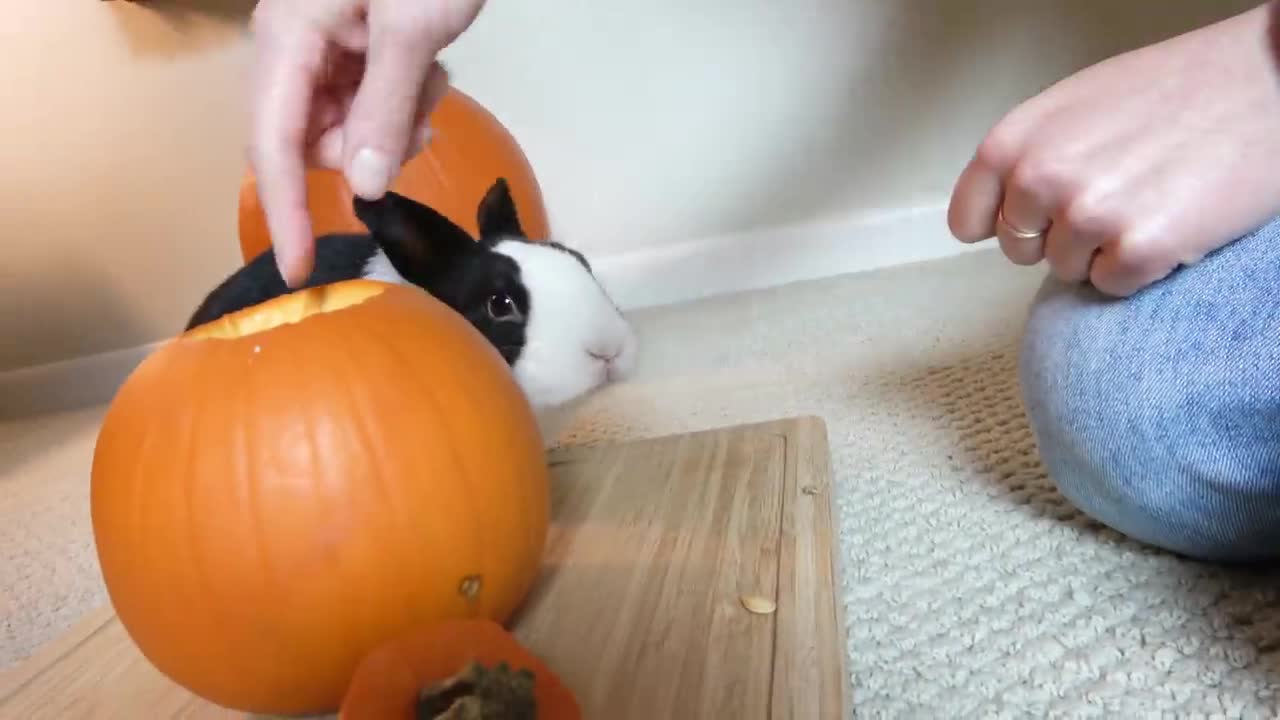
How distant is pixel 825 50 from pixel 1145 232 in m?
0.93

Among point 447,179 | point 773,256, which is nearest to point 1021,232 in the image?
point 447,179

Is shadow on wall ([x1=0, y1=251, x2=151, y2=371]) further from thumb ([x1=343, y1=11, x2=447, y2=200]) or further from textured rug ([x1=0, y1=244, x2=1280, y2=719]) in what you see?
thumb ([x1=343, y1=11, x2=447, y2=200])

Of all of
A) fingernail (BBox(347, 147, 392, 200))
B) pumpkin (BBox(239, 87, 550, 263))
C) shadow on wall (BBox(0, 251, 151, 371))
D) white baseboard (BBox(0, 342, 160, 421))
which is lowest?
white baseboard (BBox(0, 342, 160, 421))

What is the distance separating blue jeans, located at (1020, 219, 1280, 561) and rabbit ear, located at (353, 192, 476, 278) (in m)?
0.54

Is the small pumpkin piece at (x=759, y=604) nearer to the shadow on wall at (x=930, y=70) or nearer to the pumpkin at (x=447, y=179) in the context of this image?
the pumpkin at (x=447, y=179)

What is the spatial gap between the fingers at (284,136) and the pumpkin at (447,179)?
2.14 feet

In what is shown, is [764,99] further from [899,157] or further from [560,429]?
[560,429]

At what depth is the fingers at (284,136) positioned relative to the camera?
1.49ft

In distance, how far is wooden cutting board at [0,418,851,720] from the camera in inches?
15.8

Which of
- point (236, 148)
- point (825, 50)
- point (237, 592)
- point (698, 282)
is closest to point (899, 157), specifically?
point (825, 50)

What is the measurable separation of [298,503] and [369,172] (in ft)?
0.54

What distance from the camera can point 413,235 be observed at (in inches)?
33.3

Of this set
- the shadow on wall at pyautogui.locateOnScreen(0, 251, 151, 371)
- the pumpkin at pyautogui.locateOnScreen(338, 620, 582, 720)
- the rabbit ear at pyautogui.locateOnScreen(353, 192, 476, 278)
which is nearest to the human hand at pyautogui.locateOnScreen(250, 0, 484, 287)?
the pumpkin at pyautogui.locateOnScreen(338, 620, 582, 720)

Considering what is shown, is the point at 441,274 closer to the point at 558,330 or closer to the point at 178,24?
the point at 558,330
